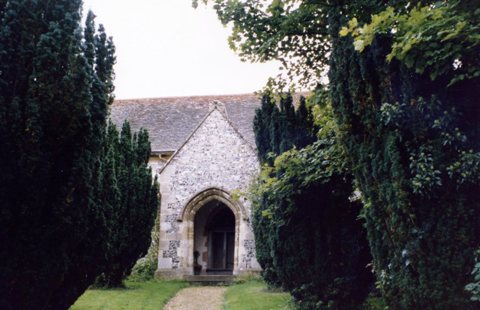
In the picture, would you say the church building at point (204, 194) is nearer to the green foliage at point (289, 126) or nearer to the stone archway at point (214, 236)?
the stone archway at point (214, 236)

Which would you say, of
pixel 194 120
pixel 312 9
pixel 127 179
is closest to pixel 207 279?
pixel 127 179

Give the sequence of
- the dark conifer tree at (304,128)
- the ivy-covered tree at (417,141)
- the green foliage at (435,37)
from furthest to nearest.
→ the dark conifer tree at (304,128), the ivy-covered tree at (417,141), the green foliage at (435,37)

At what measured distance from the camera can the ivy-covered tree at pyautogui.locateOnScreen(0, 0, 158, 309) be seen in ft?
17.2

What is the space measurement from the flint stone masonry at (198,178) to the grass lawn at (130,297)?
205 cm

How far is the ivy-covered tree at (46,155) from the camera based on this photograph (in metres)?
5.24

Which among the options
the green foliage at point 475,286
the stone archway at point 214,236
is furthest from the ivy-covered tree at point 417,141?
the stone archway at point 214,236

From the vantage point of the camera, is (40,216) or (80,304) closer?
(40,216)

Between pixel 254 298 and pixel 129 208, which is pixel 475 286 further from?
pixel 129 208

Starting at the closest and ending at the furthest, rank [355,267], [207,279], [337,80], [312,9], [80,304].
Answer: [337,80] < [312,9] < [355,267] < [80,304] < [207,279]

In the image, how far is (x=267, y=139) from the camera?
1153cm

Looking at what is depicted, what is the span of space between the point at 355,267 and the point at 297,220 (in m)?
1.23

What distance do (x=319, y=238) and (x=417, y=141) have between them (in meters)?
3.57

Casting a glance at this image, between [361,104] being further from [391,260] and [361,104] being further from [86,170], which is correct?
[86,170]

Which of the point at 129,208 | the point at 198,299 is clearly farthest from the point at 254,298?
the point at 129,208
